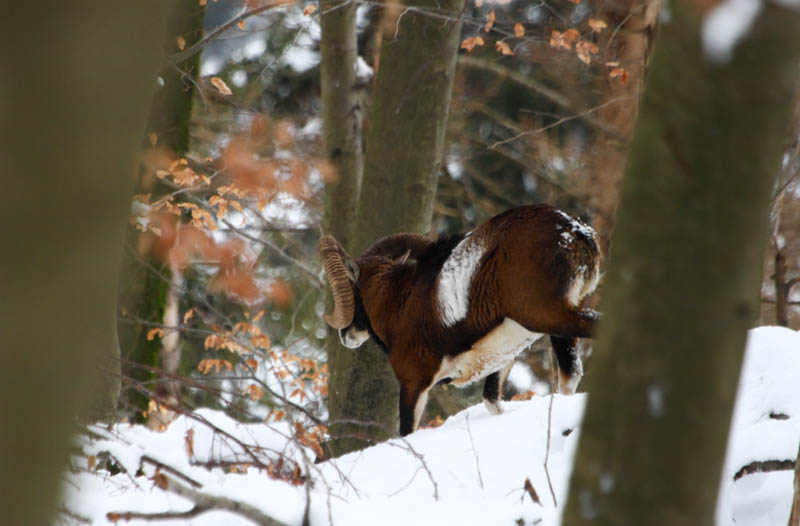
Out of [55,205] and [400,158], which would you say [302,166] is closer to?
[400,158]

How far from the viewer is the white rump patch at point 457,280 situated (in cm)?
623

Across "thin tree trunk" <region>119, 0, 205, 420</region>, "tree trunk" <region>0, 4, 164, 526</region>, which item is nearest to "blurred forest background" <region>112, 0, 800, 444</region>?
"thin tree trunk" <region>119, 0, 205, 420</region>

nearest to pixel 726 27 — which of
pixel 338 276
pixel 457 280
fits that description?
pixel 457 280

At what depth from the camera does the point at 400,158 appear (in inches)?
316

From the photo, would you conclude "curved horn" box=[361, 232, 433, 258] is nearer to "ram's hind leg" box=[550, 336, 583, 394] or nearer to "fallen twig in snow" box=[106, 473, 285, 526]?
"ram's hind leg" box=[550, 336, 583, 394]

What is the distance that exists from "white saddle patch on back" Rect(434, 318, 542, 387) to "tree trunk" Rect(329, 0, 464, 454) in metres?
1.38

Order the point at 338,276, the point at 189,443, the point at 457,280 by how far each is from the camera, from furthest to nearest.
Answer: the point at 338,276 < the point at 457,280 < the point at 189,443

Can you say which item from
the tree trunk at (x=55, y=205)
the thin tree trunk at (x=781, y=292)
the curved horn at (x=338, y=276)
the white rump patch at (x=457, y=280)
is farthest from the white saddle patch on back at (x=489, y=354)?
the tree trunk at (x=55, y=205)

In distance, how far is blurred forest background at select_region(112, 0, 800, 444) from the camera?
856 centimetres

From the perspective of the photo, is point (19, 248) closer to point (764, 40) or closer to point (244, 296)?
point (764, 40)

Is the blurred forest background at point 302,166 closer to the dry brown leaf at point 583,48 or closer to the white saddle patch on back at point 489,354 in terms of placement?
the dry brown leaf at point 583,48

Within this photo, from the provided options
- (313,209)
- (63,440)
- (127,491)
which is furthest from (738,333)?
(313,209)

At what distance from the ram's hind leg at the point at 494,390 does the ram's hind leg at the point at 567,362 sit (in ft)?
1.69

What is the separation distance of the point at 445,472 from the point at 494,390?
1902 mm
